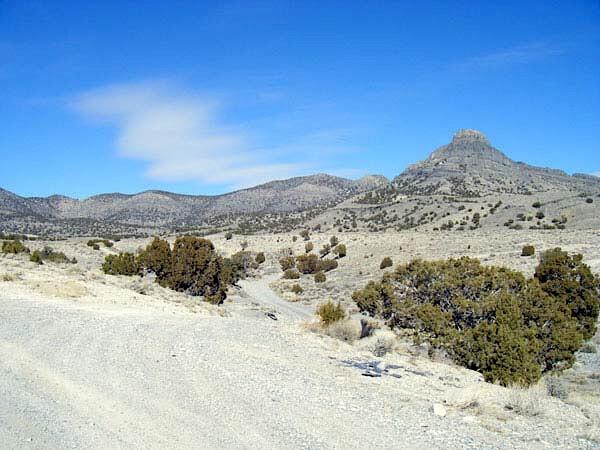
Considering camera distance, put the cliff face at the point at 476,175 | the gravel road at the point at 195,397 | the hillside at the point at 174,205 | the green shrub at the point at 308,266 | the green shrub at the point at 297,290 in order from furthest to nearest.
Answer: the hillside at the point at 174,205, the cliff face at the point at 476,175, the green shrub at the point at 308,266, the green shrub at the point at 297,290, the gravel road at the point at 195,397

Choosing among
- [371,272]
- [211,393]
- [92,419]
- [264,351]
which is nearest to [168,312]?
[264,351]

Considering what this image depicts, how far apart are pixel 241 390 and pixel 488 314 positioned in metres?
10.9

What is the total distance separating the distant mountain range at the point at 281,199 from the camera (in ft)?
389

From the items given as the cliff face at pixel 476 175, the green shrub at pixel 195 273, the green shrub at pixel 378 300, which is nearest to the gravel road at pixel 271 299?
the green shrub at pixel 195 273

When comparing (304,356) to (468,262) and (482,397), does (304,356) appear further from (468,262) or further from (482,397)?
(468,262)

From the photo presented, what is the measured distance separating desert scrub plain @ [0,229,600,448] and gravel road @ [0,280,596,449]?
1.1 inches

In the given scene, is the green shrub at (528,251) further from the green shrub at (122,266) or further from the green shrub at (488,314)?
the green shrub at (122,266)

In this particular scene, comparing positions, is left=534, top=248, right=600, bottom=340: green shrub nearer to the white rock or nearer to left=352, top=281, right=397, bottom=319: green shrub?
left=352, top=281, right=397, bottom=319: green shrub

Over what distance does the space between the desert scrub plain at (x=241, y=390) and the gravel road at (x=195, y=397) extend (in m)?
0.03

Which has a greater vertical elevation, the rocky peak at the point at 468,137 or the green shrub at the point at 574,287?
the rocky peak at the point at 468,137

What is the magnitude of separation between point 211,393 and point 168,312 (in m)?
10.1

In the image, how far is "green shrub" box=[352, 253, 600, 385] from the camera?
14945 millimetres

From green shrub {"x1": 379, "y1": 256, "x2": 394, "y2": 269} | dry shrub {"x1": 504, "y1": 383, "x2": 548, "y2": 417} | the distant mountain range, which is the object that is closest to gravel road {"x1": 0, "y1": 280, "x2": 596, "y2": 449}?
dry shrub {"x1": 504, "y1": 383, "x2": 548, "y2": 417}

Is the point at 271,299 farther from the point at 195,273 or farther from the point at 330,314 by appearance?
the point at 330,314
